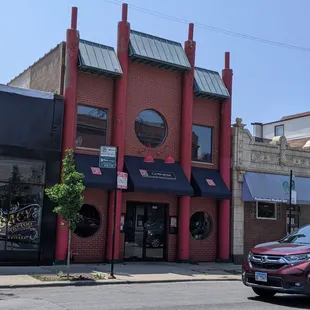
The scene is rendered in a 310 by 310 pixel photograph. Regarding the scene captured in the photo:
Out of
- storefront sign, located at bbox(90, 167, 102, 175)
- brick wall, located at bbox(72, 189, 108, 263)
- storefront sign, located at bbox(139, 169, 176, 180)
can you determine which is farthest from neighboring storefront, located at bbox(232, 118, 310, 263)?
storefront sign, located at bbox(90, 167, 102, 175)

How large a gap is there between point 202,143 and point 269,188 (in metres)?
3.62

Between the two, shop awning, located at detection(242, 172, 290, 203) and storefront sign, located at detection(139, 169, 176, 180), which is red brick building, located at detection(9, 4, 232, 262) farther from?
shop awning, located at detection(242, 172, 290, 203)

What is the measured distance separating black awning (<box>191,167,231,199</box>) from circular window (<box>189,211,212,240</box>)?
130cm

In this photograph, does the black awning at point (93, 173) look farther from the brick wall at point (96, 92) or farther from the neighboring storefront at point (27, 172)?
the neighboring storefront at point (27, 172)

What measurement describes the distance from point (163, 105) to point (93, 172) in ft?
14.5

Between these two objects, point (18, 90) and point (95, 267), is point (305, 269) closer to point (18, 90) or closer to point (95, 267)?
point (95, 267)

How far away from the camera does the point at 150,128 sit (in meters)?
19.2

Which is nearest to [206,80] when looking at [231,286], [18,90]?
[18,90]

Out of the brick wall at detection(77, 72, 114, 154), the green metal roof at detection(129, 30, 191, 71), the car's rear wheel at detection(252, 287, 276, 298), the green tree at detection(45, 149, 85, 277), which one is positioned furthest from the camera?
the green metal roof at detection(129, 30, 191, 71)

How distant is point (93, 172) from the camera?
1692cm

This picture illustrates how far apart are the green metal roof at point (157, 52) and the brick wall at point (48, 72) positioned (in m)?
2.72

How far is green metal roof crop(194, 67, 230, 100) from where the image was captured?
65.6ft

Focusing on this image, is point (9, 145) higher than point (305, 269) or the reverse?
higher

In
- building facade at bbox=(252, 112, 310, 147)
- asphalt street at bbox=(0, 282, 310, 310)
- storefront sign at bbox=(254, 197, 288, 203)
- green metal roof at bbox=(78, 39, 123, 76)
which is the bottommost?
asphalt street at bbox=(0, 282, 310, 310)
